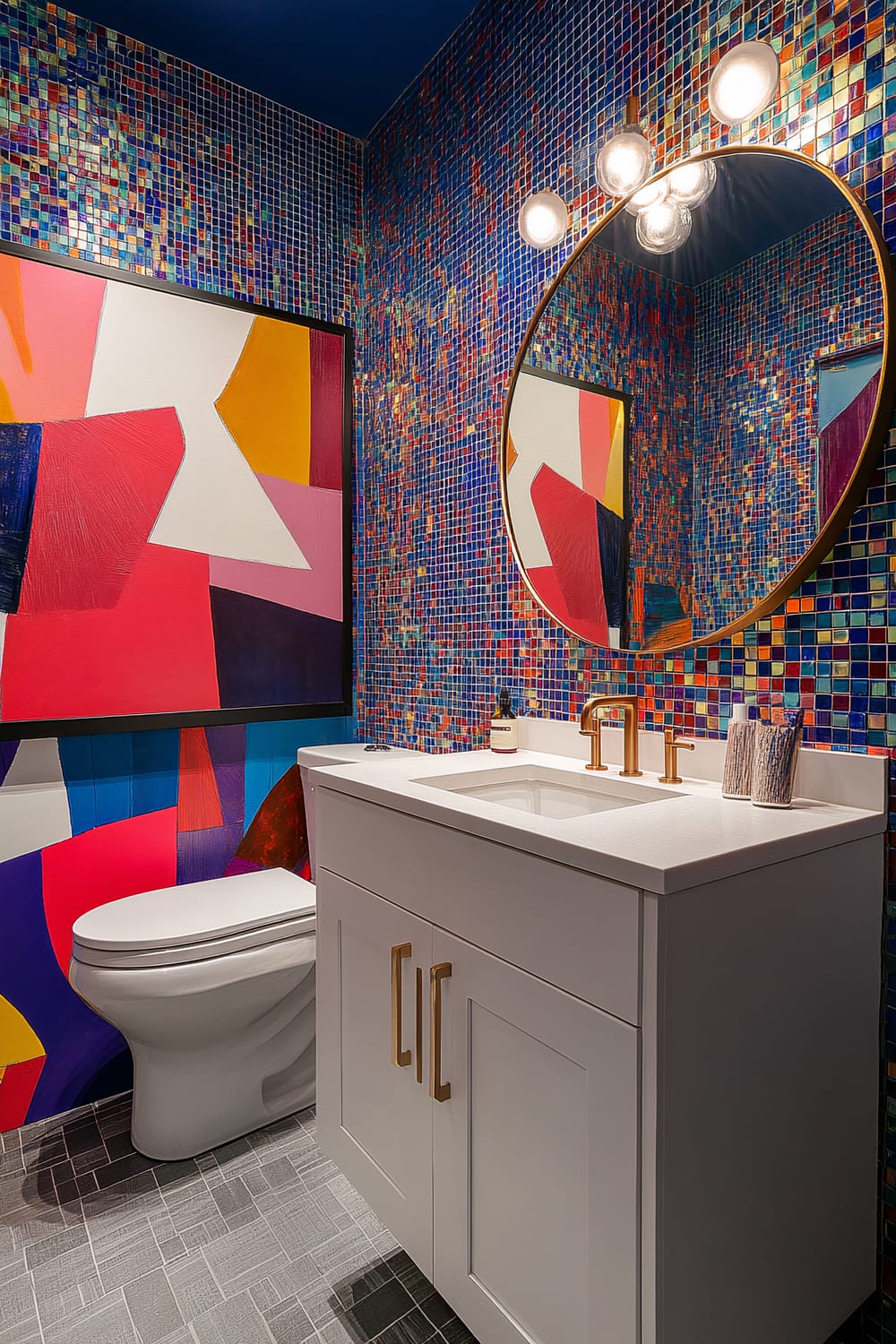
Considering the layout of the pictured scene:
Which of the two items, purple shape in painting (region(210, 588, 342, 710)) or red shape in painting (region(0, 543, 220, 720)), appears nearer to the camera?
red shape in painting (region(0, 543, 220, 720))

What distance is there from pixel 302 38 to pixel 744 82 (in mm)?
1405

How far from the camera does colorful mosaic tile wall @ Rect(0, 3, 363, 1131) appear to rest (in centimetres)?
184

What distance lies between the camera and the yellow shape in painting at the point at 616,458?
58.3 inches

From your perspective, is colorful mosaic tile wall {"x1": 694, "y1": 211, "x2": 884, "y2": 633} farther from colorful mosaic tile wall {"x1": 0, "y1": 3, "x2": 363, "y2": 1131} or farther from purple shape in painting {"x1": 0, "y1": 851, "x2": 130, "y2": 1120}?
purple shape in painting {"x1": 0, "y1": 851, "x2": 130, "y2": 1120}

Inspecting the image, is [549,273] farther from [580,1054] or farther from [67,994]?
[67,994]

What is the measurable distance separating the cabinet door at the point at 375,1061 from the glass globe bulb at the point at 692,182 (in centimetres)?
133

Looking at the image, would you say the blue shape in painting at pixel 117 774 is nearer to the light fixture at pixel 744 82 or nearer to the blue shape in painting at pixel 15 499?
the blue shape in painting at pixel 15 499

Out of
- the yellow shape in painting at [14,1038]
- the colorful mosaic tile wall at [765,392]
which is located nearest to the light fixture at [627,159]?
the colorful mosaic tile wall at [765,392]

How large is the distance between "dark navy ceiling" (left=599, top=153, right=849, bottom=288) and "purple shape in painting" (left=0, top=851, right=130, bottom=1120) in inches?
77.0

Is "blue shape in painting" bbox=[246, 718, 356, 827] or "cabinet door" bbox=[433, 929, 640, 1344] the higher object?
"blue shape in painting" bbox=[246, 718, 356, 827]

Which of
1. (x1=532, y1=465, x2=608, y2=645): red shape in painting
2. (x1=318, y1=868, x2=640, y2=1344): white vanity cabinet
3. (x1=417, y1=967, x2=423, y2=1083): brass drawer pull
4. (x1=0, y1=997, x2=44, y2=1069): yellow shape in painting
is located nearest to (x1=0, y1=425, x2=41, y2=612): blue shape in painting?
(x1=0, y1=997, x2=44, y2=1069): yellow shape in painting

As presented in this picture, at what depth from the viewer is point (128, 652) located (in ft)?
6.44

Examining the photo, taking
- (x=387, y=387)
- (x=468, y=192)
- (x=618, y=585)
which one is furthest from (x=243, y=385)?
(x=618, y=585)

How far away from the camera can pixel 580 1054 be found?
889 millimetres
